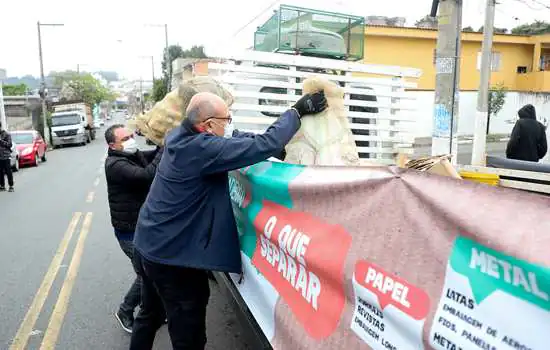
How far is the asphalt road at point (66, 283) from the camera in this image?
4.25 metres

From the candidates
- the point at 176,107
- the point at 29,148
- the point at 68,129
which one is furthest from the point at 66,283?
the point at 68,129

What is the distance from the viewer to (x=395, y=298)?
174cm

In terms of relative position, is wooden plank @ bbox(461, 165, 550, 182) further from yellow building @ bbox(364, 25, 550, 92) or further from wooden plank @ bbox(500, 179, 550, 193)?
yellow building @ bbox(364, 25, 550, 92)

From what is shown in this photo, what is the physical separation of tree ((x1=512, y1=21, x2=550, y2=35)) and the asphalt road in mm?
41226

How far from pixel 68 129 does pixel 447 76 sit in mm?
30997

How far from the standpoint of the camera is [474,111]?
24.7 metres

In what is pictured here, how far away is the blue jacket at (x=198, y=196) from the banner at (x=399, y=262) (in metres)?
0.23

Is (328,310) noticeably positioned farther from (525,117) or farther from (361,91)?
(525,117)

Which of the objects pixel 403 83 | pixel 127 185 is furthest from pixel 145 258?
pixel 403 83

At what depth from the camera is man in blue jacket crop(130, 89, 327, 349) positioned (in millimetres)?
2727

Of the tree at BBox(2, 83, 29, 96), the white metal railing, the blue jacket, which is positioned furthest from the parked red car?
the tree at BBox(2, 83, 29, 96)

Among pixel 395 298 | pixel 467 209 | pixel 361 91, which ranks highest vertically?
pixel 361 91

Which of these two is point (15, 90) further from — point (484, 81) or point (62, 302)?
point (62, 302)

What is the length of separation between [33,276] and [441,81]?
17.6 ft
